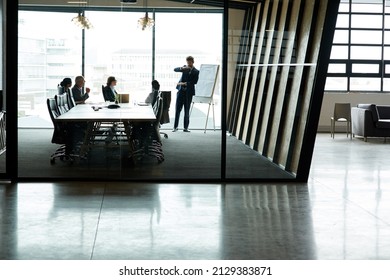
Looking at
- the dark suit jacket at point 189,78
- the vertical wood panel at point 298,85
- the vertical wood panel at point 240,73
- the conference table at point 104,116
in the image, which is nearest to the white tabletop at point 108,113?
the conference table at point 104,116

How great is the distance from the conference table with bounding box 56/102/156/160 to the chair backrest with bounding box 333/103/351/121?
32.3 feet

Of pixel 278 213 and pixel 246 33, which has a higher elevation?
pixel 246 33

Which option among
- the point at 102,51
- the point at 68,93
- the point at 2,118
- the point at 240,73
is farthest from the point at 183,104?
the point at 2,118

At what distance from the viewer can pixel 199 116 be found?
9305 millimetres

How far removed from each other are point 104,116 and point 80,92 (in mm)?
414

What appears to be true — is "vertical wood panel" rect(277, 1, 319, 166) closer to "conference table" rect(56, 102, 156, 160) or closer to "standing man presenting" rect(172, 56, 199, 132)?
"standing man presenting" rect(172, 56, 199, 132)

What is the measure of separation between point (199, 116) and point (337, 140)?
8.49 meters

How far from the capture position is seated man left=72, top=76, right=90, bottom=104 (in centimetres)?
914

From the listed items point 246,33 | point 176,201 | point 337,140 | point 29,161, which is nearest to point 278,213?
point 176,201

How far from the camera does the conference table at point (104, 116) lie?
920 centimetres

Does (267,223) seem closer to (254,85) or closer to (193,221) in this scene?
(193,221)
